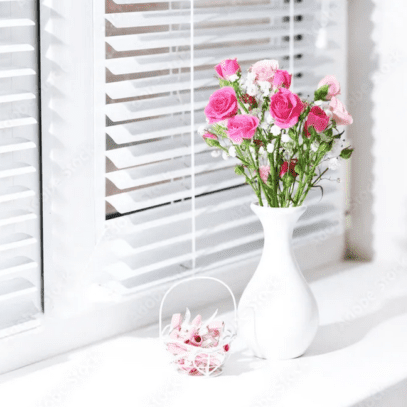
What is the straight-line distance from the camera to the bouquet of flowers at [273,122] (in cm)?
117

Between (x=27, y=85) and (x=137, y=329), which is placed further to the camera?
(x=137, y=329)

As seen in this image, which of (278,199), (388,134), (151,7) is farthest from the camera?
(388,134)

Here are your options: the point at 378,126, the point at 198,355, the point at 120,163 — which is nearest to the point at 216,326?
the point at 198,355

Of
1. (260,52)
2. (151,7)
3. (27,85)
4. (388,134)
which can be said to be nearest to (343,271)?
(388,134)

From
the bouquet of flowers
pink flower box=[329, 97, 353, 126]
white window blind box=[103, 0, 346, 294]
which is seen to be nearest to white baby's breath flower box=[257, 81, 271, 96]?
the bouquet of flowers

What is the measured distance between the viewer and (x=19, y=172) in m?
1.19

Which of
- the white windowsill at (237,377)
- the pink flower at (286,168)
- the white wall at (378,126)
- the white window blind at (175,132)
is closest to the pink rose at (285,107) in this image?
the pink flower at (286,168)

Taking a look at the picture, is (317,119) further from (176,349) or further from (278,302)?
(176,349)

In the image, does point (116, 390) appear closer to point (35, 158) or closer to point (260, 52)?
point (35, 158)

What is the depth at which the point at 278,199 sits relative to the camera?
1.28 meters

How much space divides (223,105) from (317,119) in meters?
0.15

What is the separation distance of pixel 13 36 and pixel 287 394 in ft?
2.25

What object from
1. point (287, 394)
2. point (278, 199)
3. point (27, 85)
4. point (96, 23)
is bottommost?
point (287, 394)

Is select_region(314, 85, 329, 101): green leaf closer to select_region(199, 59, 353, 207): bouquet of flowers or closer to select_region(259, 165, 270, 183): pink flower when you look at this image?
select_region(199, 59, 353, 207): bouquet of flowers
